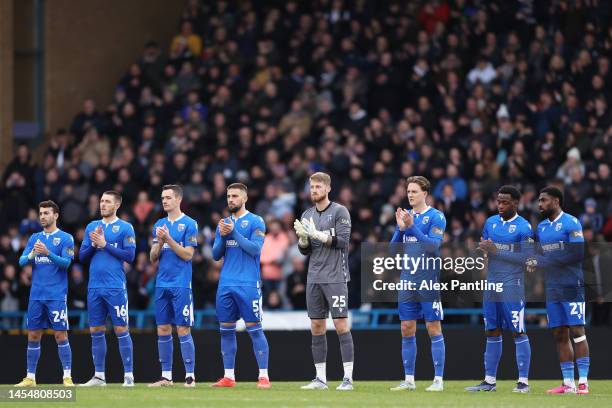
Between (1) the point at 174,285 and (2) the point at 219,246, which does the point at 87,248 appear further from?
(2) the point at 219,246

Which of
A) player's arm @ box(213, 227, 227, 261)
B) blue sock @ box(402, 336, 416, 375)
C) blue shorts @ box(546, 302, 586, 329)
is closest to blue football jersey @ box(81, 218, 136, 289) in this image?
player's arm @ box(213, 227, 227, 261)

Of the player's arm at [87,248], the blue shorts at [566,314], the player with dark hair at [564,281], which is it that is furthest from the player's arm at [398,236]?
the player's arm at [87,248]

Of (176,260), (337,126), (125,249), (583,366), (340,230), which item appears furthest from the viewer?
(337,126)

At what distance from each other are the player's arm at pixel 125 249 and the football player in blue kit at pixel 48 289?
70cm

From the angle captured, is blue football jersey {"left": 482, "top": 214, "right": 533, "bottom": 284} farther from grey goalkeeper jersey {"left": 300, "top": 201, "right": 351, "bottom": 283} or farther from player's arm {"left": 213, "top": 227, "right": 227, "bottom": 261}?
player's arm {"left": 213, "top": 227, "right": 227, "bottom": 261}

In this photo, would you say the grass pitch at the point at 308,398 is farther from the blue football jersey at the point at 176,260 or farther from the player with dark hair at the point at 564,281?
the blue football jersey at the point at 176,260

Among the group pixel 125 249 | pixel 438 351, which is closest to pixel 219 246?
pixel 125 249

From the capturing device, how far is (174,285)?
18656 mm

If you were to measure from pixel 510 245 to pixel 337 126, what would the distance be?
1050 cm

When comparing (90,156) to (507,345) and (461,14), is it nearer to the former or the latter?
(461,14)

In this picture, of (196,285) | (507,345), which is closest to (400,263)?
(507,345)

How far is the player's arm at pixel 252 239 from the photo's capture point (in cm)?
1830

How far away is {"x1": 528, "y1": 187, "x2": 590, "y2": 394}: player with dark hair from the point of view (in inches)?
702

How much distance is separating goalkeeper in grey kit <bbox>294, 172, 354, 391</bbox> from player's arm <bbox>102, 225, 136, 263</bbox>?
2.36 metres
